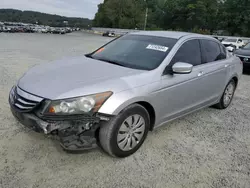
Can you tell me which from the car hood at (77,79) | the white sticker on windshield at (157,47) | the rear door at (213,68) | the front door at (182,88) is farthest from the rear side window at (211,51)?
the car hood at (77,79)

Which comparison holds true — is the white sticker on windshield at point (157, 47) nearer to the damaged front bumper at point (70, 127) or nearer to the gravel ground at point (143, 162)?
the gravel ground at point (143, 162)

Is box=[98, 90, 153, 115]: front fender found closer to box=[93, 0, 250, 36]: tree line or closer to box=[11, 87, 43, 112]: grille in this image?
box=[11, 87, 43, 112]: grille

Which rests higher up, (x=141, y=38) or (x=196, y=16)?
(x=196, y=16)

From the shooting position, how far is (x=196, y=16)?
59.9 m

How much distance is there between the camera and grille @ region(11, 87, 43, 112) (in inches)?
94.5

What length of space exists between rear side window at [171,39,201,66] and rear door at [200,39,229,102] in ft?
0.47

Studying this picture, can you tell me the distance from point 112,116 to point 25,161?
46.7 inches

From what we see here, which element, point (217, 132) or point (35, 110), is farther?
point (217, 132)

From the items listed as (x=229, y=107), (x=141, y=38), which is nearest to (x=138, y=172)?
(x=141, y=38)

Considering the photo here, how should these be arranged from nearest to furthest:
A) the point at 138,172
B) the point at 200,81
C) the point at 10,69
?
the point at 138,172 → the point at 200,81 → the point at 10,69

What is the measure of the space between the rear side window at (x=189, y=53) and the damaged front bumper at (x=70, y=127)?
1463 millimetres

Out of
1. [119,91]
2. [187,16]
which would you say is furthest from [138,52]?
[187,16]

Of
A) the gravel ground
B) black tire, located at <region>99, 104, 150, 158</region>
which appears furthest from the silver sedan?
the gravel ground

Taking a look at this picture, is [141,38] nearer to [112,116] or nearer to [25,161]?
[112,116]
